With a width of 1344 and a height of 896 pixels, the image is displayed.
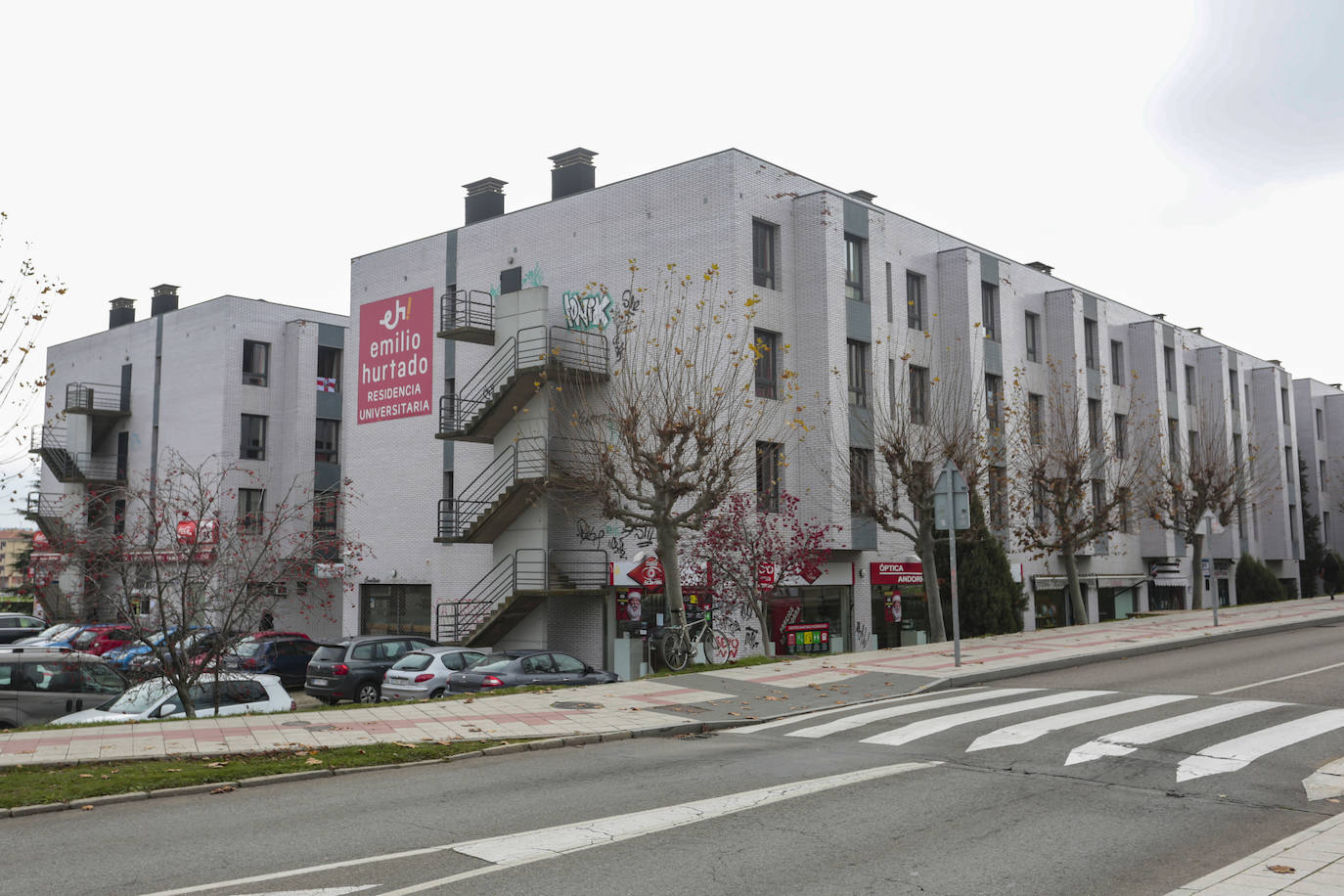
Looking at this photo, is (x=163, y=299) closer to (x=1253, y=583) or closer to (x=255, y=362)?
(x=255, y=362)

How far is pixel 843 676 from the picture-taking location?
58.2ft

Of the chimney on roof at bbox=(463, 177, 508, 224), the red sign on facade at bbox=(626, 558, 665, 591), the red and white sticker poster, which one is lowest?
the red sign on facade at bbox=(626, 558, 665, 591)

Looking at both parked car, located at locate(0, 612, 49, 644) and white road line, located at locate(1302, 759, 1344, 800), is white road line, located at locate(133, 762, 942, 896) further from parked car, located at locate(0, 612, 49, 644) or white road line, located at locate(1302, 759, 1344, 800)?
parked car, located at locate(0, 612, 49, 644)

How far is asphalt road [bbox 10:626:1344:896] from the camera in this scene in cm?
701

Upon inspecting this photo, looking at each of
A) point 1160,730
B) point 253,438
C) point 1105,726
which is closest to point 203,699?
point 1105,726

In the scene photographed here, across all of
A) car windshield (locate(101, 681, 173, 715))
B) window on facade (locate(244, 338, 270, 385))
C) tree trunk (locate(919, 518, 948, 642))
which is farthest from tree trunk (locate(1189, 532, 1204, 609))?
window on facade (locate(244, 338, 270, 385))

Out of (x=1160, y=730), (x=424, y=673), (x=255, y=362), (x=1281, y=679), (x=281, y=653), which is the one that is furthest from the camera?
(x=255, y=362)

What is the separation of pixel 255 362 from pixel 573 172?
712 inches

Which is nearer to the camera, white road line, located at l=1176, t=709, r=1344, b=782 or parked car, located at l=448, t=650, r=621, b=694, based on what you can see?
white road line, located at l=1176, t=709, r=1344, b=782

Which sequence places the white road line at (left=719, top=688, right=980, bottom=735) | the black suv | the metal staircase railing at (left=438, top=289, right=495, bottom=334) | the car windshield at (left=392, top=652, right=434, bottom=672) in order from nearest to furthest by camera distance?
the white road line at (left=719, top=688, right=980, bottom=735)
the car windshield at (left=392, top=652, right=434, bottom=672)
the black suv
the metal staircase railing at (left=438, top=289, right=495, bottom=334)

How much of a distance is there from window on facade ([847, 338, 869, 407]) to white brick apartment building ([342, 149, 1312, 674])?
0.10 m

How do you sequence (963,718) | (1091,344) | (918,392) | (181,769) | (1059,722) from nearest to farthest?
(181,769) < (1059,722) < (963,718) < (918,392) < (1091,344)

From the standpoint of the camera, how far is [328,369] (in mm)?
43312

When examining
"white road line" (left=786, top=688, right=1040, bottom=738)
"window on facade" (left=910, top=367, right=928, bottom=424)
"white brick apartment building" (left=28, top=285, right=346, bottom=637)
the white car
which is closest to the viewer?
"white road line" (left=786, top=688, right=1040, bottom=738)
